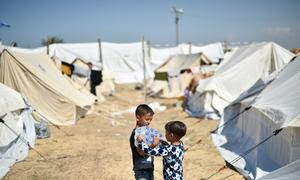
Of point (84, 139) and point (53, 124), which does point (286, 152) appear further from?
point (53, 124)

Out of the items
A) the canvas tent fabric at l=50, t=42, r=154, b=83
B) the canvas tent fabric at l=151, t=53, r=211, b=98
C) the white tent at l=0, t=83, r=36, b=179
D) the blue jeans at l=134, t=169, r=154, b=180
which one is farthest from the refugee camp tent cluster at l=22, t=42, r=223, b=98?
the blue jeans at l=134, t=169, r=154, b=180

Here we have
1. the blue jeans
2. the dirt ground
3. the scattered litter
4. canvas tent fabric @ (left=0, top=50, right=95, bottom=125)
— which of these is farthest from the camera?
canvas tent fabric @ (left=0, top=50, right=95, bottom=125)

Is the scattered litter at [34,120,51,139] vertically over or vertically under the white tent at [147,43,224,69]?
under

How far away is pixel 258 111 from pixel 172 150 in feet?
11.3

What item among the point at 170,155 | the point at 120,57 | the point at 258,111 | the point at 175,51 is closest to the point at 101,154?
the point at 258,111

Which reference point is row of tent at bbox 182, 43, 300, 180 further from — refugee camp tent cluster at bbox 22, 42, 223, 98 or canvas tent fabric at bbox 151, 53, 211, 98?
refugee camp tent cluster at bbox 22, 42, 223, 98

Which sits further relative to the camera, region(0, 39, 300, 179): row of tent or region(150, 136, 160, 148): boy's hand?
region(0, 39, 300, 179): row of tent

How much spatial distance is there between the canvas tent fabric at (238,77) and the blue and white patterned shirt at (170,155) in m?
6.92

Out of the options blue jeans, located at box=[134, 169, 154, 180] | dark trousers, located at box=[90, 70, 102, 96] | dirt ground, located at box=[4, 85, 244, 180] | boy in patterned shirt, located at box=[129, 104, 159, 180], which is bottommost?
dirt ground, located at box=[4, 85, 244, 180]

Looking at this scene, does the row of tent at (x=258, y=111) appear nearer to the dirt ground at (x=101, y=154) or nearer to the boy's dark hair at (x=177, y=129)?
the dirt ground at (x=101, y=154)

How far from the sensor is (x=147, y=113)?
120 inches

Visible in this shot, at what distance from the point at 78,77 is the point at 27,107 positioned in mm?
6107

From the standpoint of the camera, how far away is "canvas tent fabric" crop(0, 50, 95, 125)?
8.81 meters

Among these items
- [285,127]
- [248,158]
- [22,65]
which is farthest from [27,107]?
[285,127]
